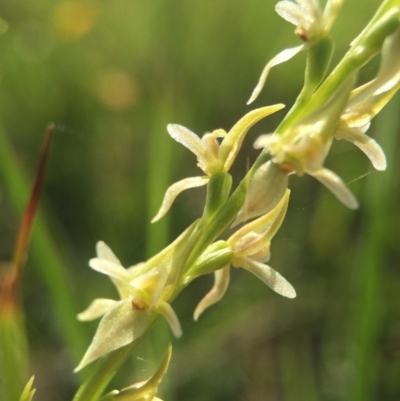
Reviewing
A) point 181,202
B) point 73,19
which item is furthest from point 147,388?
point 73,19

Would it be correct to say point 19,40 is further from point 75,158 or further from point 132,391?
point 132,391

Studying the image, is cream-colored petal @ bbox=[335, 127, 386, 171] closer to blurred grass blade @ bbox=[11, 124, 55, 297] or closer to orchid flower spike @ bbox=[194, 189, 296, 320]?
orchid flower spike @ bbox=[194, 189, 296, 320]

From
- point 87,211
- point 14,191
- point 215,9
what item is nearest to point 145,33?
point 215,9

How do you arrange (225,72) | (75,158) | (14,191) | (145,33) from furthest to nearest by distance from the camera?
(145,33) < (225,72) < (75,158) < (14,191)

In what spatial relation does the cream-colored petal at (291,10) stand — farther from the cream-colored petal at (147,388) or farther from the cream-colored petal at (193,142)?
the cream-colored petal at (147,388)

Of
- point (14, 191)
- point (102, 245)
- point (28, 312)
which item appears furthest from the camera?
point (28, 312)

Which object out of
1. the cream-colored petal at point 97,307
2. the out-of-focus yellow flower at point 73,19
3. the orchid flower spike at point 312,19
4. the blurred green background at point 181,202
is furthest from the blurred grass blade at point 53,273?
the out-of-focus yellow flower at point 73,19

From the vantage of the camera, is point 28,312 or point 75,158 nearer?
point 28,312
